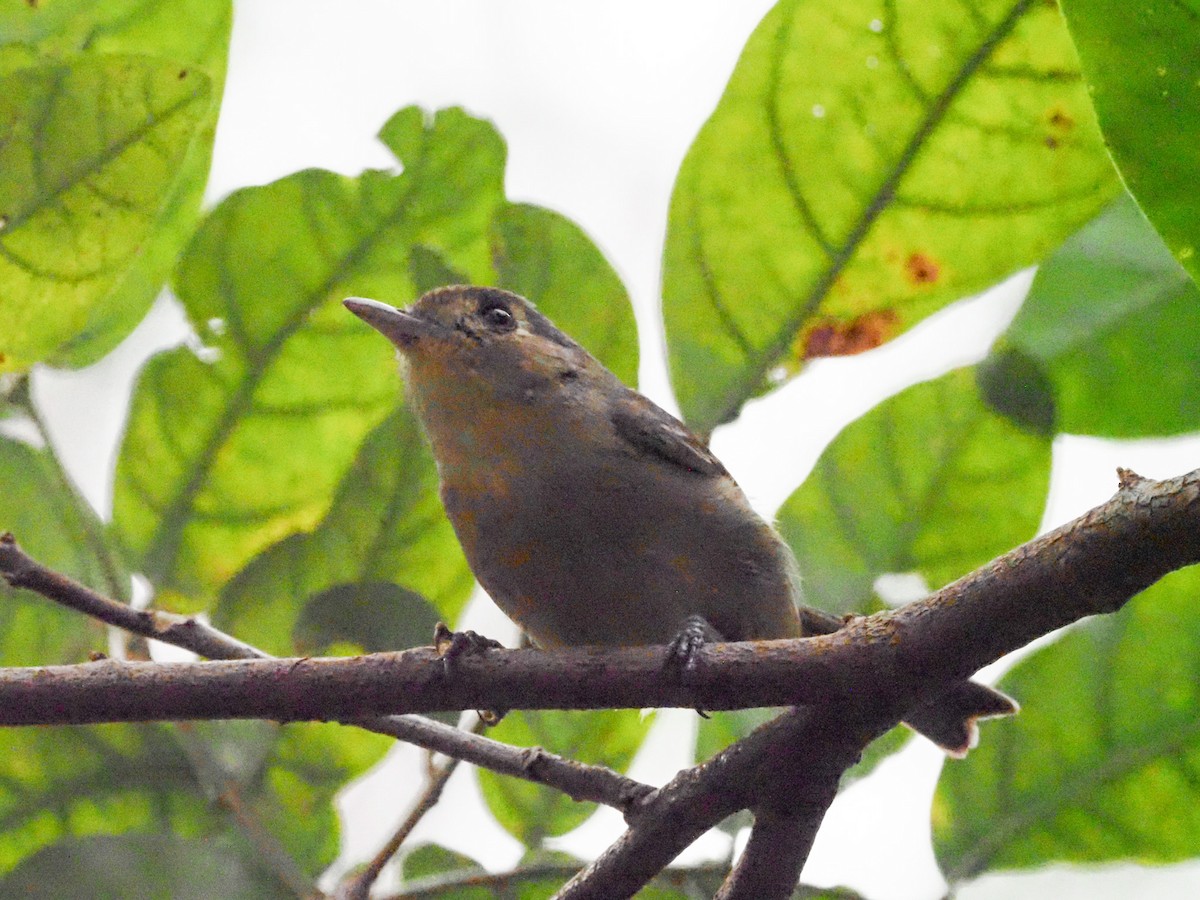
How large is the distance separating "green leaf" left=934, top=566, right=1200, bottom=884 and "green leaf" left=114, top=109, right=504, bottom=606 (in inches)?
46.7

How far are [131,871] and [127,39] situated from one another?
4.56 ft

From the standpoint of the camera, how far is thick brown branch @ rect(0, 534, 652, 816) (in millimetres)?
1662

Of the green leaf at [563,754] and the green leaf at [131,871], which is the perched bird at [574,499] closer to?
the green leaf at [563,754]

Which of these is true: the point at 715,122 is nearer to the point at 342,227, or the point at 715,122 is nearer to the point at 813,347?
the point at 813,347

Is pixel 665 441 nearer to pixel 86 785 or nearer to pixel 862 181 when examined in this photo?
pixel 862 181

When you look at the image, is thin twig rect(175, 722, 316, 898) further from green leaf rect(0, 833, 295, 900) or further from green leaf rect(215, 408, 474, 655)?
green leaf rect(215, 408, 474, 655)

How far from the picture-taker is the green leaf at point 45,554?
7.33 feet

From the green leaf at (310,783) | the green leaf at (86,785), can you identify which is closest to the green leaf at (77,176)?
the green leaf at (86,785)

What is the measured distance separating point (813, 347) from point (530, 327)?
1.87ft

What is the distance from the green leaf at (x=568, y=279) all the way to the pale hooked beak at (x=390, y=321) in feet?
0.56

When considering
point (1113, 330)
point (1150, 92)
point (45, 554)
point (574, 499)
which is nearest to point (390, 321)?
point (574, 499)

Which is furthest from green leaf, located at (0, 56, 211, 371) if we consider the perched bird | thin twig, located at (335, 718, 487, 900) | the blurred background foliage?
thin twig, located at (335, 718, 487, 900)


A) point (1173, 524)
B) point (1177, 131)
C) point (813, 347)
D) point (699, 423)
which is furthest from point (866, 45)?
point (1173, 524)

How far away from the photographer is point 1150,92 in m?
1.37
